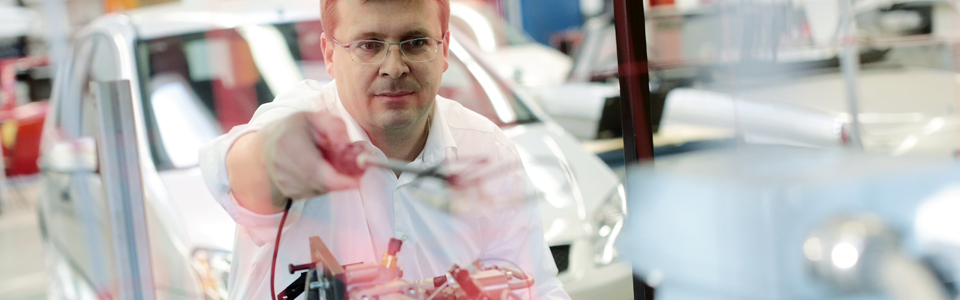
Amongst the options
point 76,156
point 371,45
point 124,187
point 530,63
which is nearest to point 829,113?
point 371,45

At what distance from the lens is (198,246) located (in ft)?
4.52

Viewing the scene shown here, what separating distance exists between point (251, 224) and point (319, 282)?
0.11 meters

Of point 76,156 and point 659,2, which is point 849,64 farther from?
point 76,156

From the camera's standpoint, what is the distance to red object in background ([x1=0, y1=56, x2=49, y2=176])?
6.95ft

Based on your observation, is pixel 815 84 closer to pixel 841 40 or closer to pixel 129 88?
pixel 841 40

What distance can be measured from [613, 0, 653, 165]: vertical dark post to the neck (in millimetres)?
334

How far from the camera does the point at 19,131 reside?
2359 mm

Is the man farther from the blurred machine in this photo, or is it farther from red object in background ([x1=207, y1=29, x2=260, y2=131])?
red object in background ([x1=207, y1=29, x2=260, y2=131])

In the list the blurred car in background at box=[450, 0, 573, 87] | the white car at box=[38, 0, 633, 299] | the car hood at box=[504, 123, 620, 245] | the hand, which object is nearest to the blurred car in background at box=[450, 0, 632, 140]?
the blurred car in background at box=[450, 0, 573, 87]

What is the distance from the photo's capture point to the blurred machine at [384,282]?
85 centimetres

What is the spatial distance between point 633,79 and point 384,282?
19.6 inches

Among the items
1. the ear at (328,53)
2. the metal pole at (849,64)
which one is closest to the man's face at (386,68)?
the ear at (328,53)

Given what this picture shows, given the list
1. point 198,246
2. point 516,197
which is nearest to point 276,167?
point 516,197

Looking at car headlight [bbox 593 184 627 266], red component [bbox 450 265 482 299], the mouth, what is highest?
the mouth
